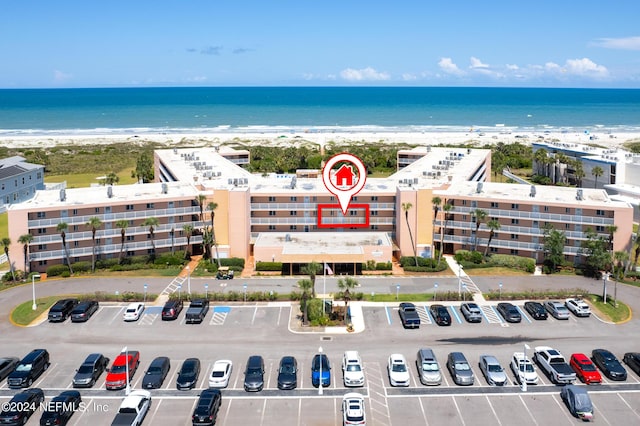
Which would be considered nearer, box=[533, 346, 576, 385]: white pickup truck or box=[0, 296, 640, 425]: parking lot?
box=[0, 296, 640, 425]: parking lot

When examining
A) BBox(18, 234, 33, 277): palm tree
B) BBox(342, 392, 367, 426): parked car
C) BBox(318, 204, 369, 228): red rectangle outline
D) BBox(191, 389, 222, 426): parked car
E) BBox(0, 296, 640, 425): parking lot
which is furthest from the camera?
BBox(318, 204, 369, 228): red rectangle outline

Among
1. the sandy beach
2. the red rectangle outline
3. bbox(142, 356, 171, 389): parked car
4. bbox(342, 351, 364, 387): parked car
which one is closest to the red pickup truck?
bbox(142, 356, 171, 389): parked car

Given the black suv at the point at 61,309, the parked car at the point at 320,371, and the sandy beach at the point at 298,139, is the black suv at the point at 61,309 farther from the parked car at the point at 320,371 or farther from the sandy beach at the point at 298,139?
the sandy beach at the point at 298,139

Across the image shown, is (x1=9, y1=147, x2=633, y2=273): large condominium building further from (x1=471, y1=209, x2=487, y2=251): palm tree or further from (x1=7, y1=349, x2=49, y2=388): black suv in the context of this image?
(x1=7, y1=349, x2=49, y2=388): black suv

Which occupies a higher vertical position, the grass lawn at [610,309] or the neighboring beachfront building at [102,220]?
the neighboring beachfront building at [102,220]

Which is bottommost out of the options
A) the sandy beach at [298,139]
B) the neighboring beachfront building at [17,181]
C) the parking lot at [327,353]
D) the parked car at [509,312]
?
the parking lot at [327,353]

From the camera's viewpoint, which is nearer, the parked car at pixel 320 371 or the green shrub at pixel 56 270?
the parked car at pixel 320 371

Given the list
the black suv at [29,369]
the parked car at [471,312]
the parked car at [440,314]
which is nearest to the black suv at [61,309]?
the black suv at [29,369]

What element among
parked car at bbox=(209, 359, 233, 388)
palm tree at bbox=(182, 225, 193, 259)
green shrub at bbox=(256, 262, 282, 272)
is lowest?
parked car at bbox=(209, 359, 233, 388)
